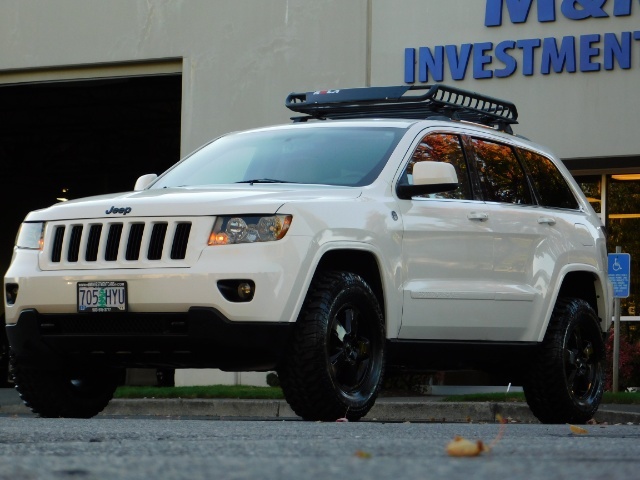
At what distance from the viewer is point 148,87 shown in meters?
27.4

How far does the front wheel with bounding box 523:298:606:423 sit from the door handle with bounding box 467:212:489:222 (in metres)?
1.01

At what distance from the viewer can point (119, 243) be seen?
7758 mm

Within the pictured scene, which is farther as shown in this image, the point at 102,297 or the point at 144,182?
the point at 144,182

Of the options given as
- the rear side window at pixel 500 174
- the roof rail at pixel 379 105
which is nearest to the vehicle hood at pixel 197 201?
the rear side window at pixel 500 174

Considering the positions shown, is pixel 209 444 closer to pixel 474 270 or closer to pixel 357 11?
pixel 474 270

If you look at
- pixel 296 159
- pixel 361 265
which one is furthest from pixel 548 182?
pixel 361 265

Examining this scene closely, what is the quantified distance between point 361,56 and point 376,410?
6663 mm

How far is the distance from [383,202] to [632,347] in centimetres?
1127

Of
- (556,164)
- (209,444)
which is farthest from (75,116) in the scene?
(209,444)

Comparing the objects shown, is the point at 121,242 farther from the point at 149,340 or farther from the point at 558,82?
the point at 558,82

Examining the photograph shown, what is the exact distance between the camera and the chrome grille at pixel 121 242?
7574 mm

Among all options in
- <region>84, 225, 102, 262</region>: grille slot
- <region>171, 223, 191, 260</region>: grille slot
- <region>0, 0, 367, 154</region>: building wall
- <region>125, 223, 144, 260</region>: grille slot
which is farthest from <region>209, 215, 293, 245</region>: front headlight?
<region>0, 0, 367, 154</region>: building wall

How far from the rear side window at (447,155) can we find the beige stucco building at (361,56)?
9.23 metres

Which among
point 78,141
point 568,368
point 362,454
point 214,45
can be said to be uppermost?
point 214,45
